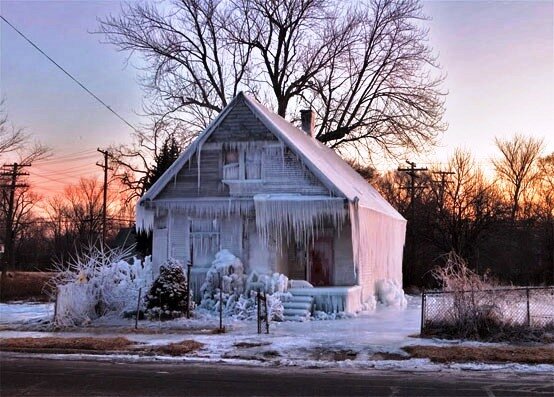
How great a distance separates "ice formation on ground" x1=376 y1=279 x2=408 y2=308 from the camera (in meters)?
25.6

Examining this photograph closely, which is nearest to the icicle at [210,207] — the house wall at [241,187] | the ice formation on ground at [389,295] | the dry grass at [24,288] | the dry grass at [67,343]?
the house wall at [241,187]

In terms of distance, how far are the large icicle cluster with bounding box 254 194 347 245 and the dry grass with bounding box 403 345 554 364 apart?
8.68 metres

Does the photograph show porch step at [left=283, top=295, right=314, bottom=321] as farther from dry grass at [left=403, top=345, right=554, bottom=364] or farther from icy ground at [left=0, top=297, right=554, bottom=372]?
dry grass at [left=403, top=345, right=554, bottom=364]

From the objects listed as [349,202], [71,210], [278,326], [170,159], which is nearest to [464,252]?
[170,159]

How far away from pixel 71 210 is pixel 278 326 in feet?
258

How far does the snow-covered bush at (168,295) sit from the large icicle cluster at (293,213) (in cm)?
383

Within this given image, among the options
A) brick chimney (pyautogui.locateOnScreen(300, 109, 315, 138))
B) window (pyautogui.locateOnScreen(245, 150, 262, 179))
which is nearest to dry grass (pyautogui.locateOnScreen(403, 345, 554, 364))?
window (pyautogui.locateOnScreen(245, 150, 262, 179))

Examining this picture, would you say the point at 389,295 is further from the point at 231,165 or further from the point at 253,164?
the point at 231,165

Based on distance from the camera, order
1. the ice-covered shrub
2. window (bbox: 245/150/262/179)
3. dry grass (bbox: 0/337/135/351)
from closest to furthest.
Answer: dry grass (bbox: 0/337/135/351)
the ice-covered shrub
window (bbox: 245/150/262/179)

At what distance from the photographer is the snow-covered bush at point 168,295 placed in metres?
18.5

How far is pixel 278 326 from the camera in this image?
17.6 meters

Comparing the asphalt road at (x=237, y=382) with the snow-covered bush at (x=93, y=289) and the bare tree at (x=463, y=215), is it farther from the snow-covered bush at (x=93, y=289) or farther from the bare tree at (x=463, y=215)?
the bare tree at (x=463, y=215)

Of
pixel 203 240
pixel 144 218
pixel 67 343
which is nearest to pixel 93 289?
pixel 67 343

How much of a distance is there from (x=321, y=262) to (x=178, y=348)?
1116 cm
